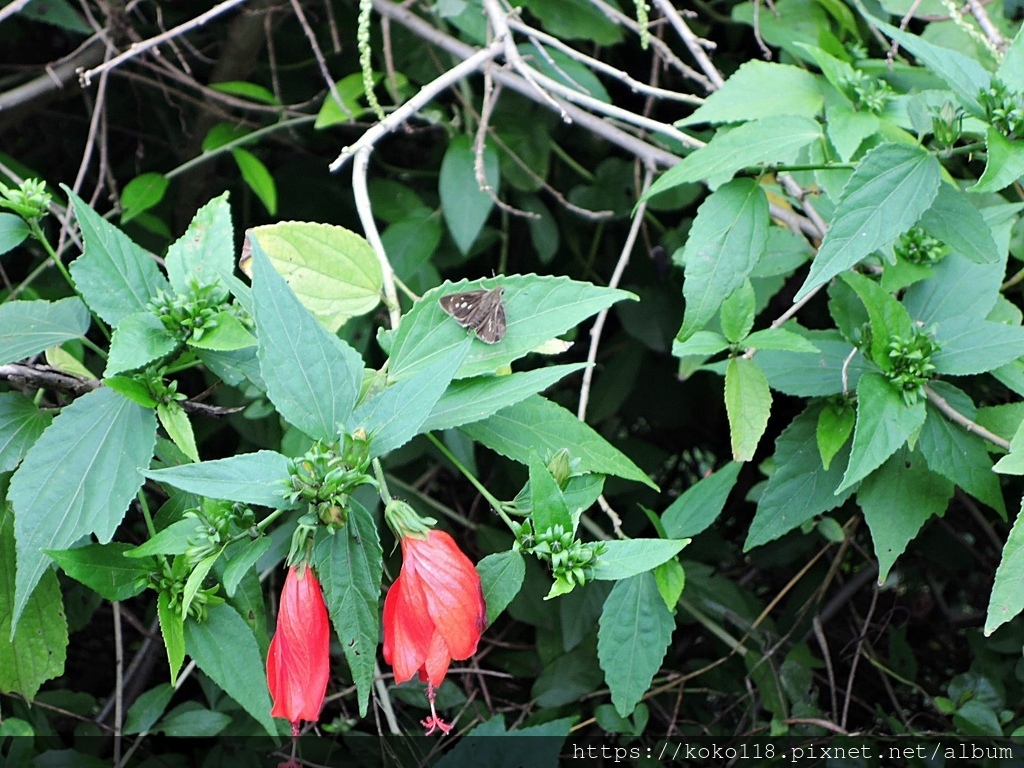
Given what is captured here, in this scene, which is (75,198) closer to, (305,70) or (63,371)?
(63,371)

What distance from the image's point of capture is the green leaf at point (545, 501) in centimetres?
58

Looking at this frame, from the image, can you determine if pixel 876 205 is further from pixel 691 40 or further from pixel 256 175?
pixel 256 175

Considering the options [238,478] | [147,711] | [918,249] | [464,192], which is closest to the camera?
[238,478]

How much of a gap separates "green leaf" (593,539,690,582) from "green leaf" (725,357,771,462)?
0.22m

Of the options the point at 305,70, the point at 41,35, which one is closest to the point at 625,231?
the point at 305,70

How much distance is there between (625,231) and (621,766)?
85 centimetres

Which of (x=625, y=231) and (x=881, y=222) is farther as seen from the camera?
(x=625, y=231)

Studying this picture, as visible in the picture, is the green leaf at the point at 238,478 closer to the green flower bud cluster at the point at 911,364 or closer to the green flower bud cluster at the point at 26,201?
the green flower bud cluster at the point at 26,201

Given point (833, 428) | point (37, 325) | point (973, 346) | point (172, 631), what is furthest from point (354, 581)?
point (973, 346)

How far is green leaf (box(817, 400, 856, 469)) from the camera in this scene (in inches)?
31.0

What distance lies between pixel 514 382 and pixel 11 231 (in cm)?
44

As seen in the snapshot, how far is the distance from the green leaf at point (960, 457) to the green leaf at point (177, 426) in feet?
2.03

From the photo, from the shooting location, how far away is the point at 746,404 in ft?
2.63

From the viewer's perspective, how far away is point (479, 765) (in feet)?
2.76
